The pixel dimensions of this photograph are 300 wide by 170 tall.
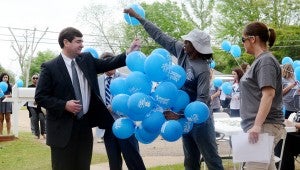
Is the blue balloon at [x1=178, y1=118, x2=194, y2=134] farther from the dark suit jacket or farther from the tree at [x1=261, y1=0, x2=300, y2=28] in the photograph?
the tree at [x1=261, y1=0, x2=300, y2=28]

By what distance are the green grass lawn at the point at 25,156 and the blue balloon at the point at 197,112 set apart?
4.19 meters

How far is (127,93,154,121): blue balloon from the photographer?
4152 mm

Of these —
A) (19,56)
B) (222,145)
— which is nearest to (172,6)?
(19,56)

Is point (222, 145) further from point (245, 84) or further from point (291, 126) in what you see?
point (245, 84)

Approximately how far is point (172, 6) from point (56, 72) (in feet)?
175

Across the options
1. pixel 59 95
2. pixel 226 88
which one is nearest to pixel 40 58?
pixel 226 88

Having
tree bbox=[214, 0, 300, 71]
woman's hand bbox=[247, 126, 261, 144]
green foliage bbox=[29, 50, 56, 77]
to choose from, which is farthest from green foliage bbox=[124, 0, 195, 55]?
woman's hand bbox=[247, 126, 261, 144]

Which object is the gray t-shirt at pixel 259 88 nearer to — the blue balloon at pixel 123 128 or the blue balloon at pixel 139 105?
the blue balloon at pixel 139 105

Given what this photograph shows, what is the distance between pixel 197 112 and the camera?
4113 millimetres

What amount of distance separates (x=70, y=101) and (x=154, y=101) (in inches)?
32.5

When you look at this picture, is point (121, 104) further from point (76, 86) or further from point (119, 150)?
point (119, 150)

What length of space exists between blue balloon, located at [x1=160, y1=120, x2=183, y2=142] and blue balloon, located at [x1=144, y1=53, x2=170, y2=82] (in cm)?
45

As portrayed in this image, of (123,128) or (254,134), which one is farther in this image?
(123,128)

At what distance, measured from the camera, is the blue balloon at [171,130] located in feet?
13.7
